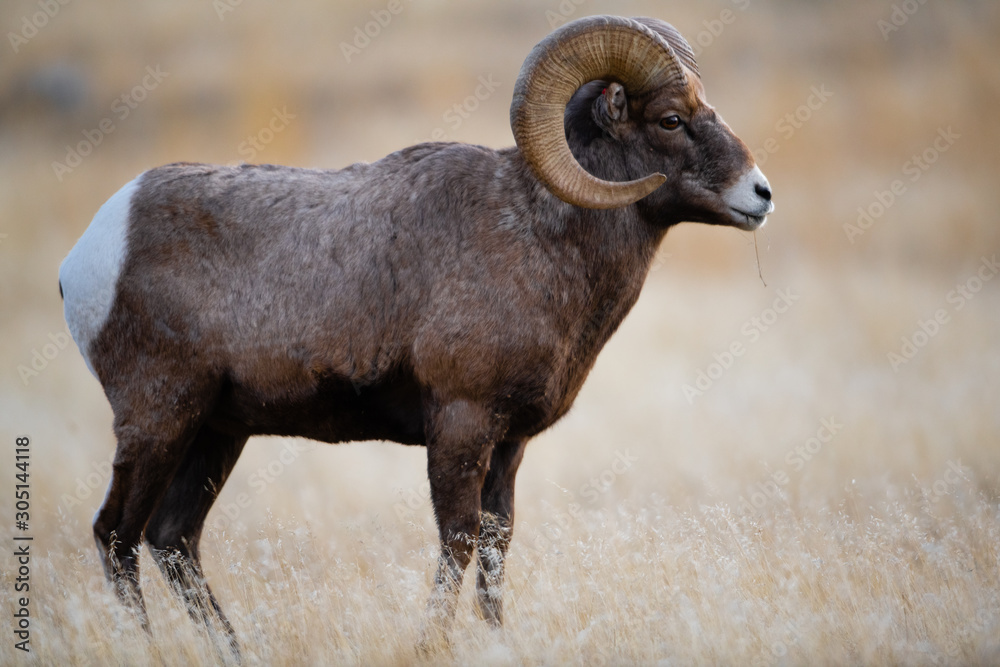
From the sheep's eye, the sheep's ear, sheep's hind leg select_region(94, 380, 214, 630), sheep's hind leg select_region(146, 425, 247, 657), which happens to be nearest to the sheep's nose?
the sheep's eye

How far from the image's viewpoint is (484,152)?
209 inches

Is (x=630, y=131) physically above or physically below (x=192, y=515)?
above

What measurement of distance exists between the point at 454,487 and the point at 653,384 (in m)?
10.8

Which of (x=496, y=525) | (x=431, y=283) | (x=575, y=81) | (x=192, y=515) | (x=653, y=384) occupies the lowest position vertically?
(x=653, y=384)

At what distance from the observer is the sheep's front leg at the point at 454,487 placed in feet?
15.7

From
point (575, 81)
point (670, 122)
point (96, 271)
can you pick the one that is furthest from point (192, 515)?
point (670, 122)

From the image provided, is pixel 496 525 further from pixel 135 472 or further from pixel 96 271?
pixel 96 271

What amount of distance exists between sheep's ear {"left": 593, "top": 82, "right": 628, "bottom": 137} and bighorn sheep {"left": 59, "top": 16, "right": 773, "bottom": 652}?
11 mm

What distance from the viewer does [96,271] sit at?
5.17 m

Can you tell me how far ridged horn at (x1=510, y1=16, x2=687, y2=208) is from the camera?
4652mm

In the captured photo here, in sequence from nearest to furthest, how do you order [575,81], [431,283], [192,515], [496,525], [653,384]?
[575,81] → [431,283] → [496,525] → [192,515] → [653,384]

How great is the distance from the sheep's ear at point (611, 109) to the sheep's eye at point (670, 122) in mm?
200

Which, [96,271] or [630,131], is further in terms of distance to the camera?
[96,271]

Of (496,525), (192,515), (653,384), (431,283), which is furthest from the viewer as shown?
(653,384)
